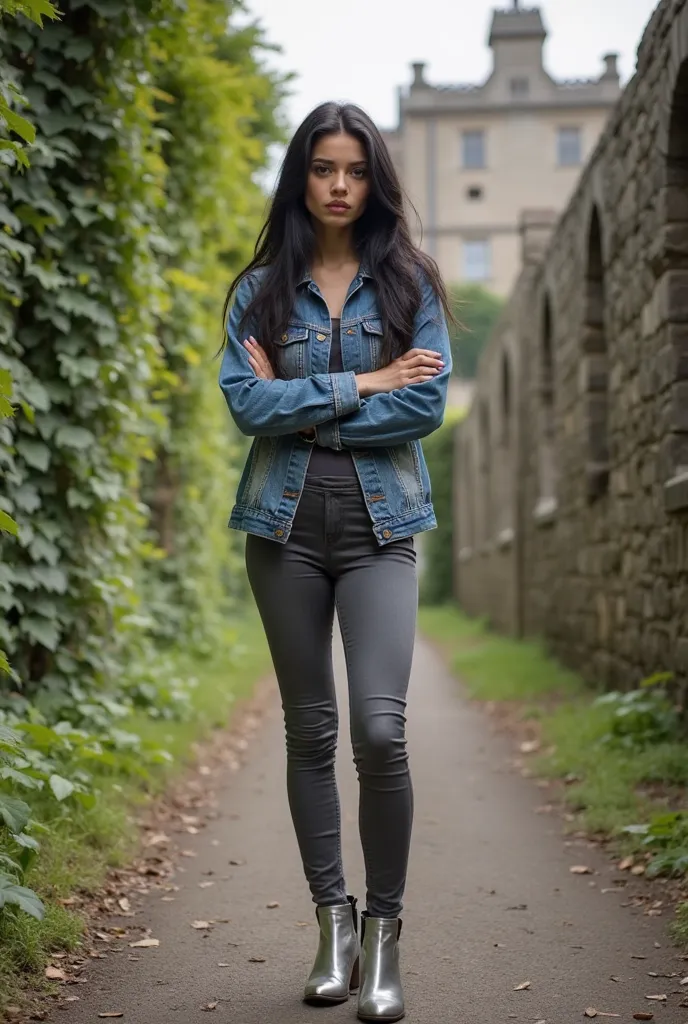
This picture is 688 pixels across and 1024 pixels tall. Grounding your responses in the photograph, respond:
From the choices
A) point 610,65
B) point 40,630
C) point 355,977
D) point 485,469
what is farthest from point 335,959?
point 610,65

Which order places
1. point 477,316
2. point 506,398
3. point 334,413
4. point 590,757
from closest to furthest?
point 334,413
point 590,757
point 506,398
point 477,316

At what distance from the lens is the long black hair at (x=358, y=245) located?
315 cm

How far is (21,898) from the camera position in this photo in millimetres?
3006

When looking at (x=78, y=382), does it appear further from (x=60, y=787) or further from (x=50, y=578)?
(x=60, y=787)

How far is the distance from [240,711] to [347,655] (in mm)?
5744

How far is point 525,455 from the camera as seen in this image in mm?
12922

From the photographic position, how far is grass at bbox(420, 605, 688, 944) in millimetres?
4832

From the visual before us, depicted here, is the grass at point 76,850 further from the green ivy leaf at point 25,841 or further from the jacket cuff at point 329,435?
the jacket cuff at point 329,435

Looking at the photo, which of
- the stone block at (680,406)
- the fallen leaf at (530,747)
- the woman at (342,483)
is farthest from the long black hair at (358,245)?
the fallen leaf at (530,747)

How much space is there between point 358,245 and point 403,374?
1.42 feet

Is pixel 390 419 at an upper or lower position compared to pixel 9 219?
lower

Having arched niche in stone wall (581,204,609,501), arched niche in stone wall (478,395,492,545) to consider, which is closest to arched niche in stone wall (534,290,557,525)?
arched niche in stone wall (581,204,609,501)

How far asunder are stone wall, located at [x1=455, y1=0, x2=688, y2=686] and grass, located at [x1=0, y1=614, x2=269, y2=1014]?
101 inches

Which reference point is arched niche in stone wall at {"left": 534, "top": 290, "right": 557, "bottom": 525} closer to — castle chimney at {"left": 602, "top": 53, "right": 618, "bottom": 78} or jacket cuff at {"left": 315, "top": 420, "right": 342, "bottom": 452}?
jacket cuff at {"left": 315, "top": 420, "right": 342, "bottom": 452}
